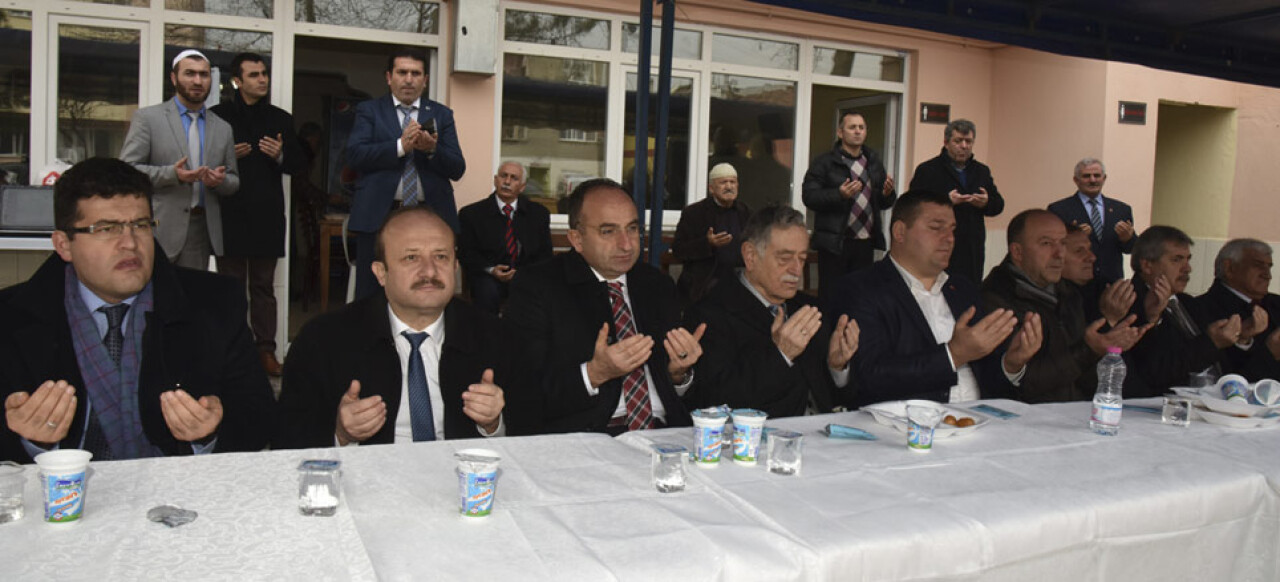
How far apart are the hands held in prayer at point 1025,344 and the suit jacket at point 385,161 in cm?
328

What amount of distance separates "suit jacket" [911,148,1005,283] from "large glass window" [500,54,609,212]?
262cm

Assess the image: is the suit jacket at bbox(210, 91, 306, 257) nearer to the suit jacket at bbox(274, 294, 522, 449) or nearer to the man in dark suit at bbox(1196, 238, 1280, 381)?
the suit jacket at bbox(274, 294, 522, 449)

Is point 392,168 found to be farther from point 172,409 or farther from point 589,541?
point 589,541

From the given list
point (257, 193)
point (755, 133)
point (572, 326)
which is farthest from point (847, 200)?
point (572, 326)

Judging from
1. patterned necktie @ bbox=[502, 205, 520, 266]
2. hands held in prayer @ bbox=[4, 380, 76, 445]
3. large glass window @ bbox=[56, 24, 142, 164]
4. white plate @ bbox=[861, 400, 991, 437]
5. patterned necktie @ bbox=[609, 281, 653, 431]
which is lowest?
patterned necktie @ bbox=[609, 281, 653, 431]

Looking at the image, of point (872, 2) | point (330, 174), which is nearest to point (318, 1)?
point (872, 2)

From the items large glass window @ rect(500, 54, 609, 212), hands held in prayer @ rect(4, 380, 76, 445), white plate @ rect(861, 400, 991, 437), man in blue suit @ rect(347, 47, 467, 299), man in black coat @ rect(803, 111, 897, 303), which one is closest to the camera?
hands held in prayer @ rect(4, 380, 76, 445)

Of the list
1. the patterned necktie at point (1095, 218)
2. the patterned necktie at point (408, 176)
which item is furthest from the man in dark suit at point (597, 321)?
the patterned necktie at point (1095, 218)

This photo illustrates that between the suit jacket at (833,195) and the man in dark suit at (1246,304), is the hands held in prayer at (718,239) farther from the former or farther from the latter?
the man in dark suit at (1246,304)

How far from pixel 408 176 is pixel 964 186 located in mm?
3817

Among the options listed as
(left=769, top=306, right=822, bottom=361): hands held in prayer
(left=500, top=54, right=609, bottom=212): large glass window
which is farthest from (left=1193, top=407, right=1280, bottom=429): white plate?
(left=500, top=54, right=609, bottom=212): large glass window

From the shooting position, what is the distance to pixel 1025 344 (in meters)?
3.23

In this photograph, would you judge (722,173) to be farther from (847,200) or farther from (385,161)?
(385,161)

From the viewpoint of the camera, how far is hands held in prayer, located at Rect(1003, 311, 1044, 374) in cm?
317
